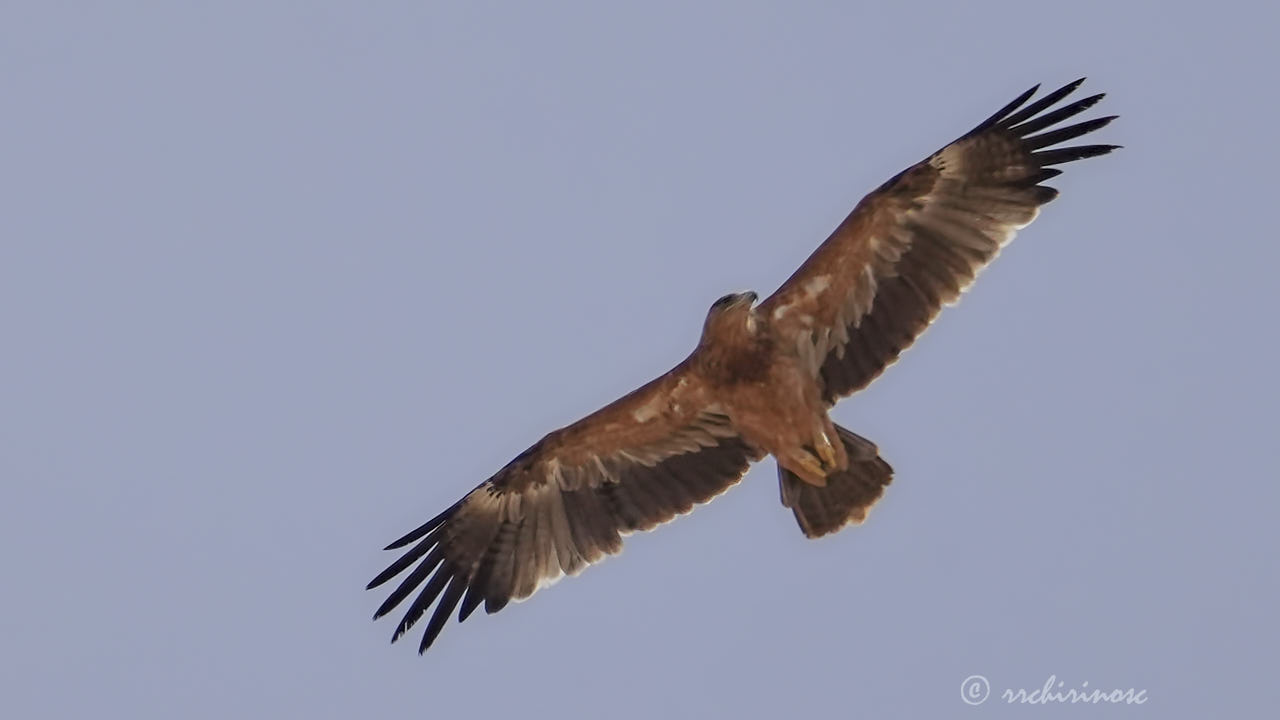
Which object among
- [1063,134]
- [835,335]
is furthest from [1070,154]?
[835,335]

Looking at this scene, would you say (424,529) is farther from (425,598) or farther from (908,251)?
(908,251)

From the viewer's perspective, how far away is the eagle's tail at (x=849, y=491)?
1528cm

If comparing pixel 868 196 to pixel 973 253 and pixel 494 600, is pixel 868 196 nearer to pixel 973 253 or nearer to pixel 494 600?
pixel 973 253

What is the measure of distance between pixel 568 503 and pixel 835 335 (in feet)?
8.31

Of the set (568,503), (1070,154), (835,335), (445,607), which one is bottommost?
(445,607)

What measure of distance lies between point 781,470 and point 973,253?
215 centimetres

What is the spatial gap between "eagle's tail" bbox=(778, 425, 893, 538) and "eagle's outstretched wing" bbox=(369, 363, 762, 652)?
2.49 ft

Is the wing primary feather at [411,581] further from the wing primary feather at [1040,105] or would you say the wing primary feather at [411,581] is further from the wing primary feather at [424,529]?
the wing primary feather at [1040,105]

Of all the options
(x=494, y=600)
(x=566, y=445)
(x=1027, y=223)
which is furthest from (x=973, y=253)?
(x=494, y=600)

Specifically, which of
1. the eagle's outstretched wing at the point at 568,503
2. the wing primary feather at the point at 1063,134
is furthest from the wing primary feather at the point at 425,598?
the wing primary feather at the point at 1063,134

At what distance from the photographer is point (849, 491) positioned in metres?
15.3

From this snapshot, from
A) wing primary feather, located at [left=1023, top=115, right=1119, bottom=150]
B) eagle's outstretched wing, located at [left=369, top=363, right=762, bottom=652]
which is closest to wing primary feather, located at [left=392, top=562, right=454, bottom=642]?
A: eagle's outstretched wing, located at [left=369, top=363, right=762, bottom=652]

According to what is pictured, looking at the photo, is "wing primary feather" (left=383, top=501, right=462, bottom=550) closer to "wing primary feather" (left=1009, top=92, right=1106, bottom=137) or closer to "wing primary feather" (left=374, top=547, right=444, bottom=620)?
"wing primary feather" (left=374, top=547, right=444, bottom=620)

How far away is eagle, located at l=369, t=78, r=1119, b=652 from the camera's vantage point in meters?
15.2
